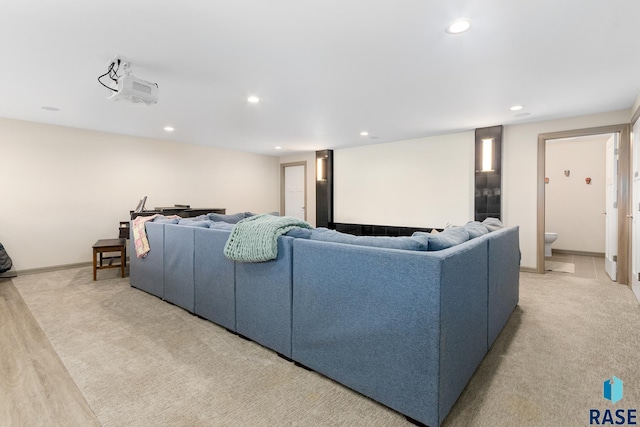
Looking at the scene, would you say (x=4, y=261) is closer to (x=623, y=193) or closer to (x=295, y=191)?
(x=295, y=191)

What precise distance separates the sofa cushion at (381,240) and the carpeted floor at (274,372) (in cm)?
88

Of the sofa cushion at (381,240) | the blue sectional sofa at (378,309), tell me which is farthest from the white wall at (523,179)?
the sofa cushion at (381,240)

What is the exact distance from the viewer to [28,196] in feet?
14.8


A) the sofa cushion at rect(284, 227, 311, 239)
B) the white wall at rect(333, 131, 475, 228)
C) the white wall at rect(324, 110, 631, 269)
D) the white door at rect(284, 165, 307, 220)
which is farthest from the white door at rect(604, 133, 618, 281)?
the white door at rect(284, 165, 307, 220)

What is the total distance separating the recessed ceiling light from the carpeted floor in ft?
7.55

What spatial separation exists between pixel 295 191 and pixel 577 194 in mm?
6071

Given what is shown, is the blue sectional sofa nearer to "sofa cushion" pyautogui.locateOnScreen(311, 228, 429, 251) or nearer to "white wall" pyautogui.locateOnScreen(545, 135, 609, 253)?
"sofa cushion" pyautogui.locateOnScreen(311, 228, 429, 251)

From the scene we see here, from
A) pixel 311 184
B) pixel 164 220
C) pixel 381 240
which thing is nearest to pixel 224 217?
pixel 164 220

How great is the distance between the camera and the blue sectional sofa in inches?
57.3

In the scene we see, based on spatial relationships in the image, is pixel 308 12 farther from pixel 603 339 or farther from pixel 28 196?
pixel 28 196

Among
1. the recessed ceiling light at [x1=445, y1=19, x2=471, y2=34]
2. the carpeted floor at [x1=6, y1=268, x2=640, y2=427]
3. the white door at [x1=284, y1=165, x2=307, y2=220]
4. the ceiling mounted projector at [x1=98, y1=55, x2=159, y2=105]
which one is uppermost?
the recessed ceiling light at [x1=445, y1=19, x2=471, y2=34]

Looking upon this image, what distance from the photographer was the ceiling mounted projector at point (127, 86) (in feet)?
8.30

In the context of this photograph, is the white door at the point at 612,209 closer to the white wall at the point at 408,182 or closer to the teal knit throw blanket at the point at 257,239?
the white wall at the point at 408,182

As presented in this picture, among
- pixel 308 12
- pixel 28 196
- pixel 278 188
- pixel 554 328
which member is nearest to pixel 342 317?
pixel 308 12
